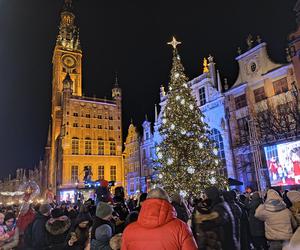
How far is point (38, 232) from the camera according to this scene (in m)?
5.02

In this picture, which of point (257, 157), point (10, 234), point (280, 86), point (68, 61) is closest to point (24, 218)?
point (10, 234)

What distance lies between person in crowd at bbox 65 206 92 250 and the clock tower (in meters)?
47.0

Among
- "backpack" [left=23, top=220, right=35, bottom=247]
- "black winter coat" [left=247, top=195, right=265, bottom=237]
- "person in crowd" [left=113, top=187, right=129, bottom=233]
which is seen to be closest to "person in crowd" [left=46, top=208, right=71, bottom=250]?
"backpack" [left=23, top=220, right=35, bottom=247]

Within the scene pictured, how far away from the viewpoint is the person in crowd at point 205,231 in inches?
163

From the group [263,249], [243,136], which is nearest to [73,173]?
[243,136]

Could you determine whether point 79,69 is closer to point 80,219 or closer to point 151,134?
point 151,134

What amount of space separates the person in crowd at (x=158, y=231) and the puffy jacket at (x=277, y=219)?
3.04 metres

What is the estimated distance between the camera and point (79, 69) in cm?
5997

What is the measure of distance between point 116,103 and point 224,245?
1928 inches

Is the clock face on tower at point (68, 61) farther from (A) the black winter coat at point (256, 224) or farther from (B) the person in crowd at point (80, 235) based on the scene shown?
(B) the person in crowd at point (80, 235)

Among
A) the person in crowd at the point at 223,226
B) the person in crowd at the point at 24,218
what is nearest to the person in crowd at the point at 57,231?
the person in crowd at the point at 24,218

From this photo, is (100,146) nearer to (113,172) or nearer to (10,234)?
(113,172)

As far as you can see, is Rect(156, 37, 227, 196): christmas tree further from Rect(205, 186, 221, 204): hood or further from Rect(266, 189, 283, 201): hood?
Rect(205, 186, 221, 204): hood

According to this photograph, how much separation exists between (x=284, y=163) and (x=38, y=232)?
593 inches
